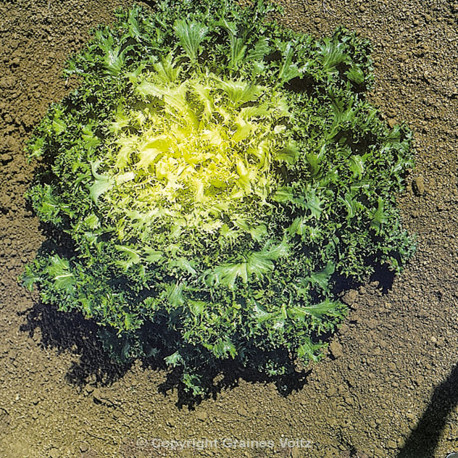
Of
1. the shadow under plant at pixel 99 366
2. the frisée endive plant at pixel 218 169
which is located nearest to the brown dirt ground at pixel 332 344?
the shadow under plant at pixel 99 366

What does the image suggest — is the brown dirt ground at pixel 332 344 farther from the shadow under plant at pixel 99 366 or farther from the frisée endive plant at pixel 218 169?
the frisée endive plant at pixel 218 169

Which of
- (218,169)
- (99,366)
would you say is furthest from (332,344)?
(99,366)

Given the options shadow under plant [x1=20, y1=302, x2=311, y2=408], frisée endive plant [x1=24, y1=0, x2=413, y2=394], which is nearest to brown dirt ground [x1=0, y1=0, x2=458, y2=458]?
Result: shadow under plant [x1=20, y1=302, x2=311, y2=408]

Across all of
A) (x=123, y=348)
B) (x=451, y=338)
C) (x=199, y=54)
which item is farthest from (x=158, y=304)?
(x=451, y=338)

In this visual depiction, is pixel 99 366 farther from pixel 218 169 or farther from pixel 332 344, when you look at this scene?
pixel 218 169

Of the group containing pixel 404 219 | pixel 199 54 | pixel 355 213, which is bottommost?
pixel 404 219

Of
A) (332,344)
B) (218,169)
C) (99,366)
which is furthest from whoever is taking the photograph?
(99,366)

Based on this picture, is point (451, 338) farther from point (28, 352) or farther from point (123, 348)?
point (28, 352)
